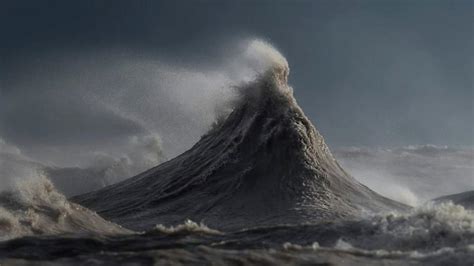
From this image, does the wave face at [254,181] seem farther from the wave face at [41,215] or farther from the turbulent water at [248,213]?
the wave face at [41,215]

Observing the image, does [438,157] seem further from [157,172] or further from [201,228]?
[201,228]

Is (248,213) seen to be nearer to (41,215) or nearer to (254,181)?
(254,181)

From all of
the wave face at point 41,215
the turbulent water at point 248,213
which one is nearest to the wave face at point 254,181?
the turbulent water at point 248,213

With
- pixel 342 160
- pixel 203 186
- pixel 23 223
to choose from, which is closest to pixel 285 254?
pixel 23 223

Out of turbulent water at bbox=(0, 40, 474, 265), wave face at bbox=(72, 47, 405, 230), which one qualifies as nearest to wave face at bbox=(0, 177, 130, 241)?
turbulent water at bbox=(0, 40, 474, 265)

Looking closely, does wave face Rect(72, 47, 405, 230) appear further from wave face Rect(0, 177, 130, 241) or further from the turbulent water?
wave face Rect(0, 177, 130, 241)
